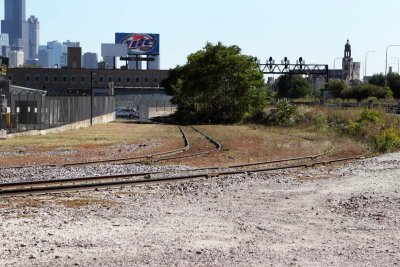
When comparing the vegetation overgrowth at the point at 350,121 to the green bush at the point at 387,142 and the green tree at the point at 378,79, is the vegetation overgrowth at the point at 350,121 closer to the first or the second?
the green bush at the point at 387,142

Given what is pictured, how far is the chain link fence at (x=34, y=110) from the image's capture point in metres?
42.4

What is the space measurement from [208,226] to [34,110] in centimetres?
3689

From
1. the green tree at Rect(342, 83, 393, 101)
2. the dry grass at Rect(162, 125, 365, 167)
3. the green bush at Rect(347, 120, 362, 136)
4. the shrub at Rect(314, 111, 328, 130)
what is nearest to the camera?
the dry grass at Rect(162, 125, 365, 167)

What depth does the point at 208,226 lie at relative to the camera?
11406 millimetres

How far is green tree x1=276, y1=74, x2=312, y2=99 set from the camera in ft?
546

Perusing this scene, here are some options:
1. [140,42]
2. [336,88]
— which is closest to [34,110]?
[336,88]

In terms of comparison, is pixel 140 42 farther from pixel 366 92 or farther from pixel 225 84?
pixel 225 84

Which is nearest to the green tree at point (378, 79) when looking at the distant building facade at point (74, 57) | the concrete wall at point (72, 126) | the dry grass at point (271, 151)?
Answer: the concrete wall at point (72, 126)

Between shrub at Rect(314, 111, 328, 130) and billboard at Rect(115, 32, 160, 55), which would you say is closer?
shrub at Rect(314, 111, 328, 130)

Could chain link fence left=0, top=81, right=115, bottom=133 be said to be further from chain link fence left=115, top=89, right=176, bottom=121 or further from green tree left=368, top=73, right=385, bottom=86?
green tree left=368, top=73, right=385, bottom=86

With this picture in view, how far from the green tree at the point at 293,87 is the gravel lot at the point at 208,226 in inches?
5918

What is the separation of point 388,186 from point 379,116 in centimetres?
2917

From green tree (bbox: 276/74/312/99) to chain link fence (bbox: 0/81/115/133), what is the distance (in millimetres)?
110935

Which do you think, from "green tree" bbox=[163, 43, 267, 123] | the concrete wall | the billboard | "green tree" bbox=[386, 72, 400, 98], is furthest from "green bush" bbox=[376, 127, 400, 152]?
the billboard
